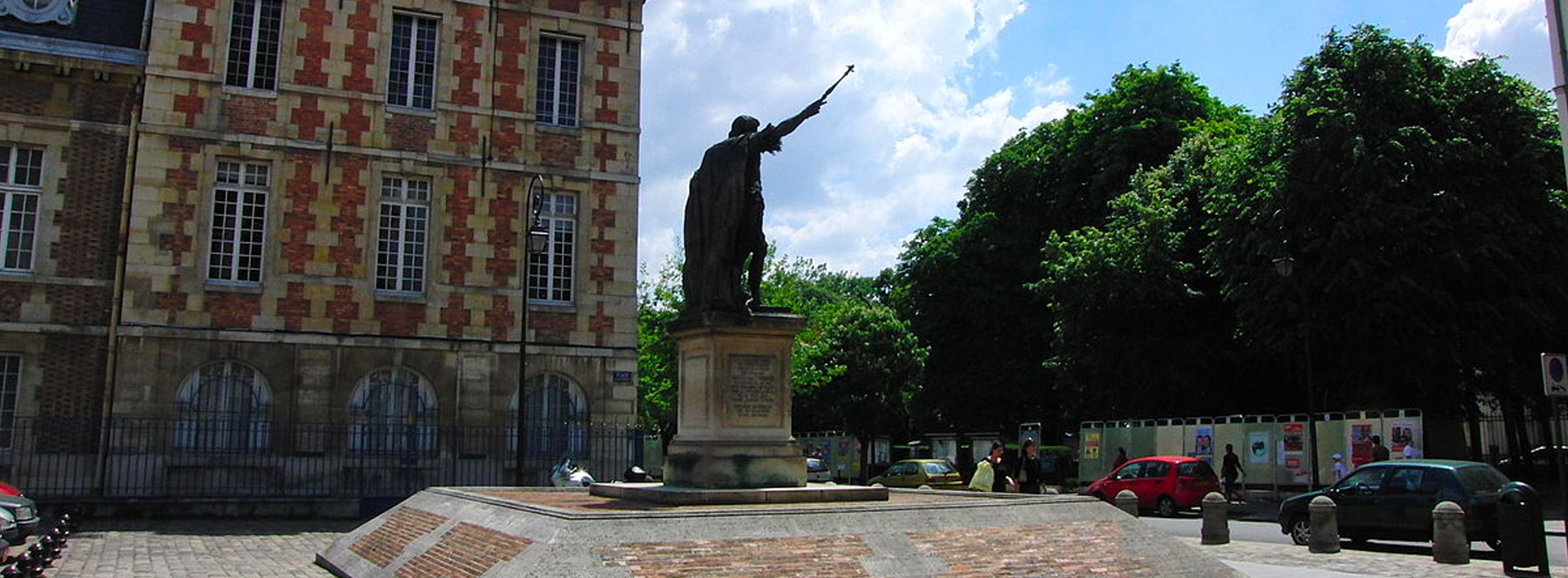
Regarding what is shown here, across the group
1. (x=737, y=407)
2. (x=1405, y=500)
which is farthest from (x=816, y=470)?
(x=737, y=407)

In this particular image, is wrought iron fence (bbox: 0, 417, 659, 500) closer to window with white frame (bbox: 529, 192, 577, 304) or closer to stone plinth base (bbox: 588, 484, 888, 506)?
window with white frame (bbox: 529, 192, 577, 304)

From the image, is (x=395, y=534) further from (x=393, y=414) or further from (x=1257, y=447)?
(x=1257, y=447)

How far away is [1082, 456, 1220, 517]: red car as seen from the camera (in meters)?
28.0

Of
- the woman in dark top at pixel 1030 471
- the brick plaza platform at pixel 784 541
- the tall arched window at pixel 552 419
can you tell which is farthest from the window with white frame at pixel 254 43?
the woman in dark top at pixel 1030 471

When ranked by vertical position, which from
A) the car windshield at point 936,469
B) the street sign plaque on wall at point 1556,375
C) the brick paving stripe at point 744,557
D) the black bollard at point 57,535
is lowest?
the black bollard at point 57,535

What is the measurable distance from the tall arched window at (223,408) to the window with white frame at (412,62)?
627 centimetres

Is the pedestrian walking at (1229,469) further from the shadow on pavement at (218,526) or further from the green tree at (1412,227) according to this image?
the shadow on pavement at (218,526)

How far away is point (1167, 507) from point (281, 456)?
18.9 m

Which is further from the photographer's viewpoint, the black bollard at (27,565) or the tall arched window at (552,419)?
the tall arched window at (552,419)

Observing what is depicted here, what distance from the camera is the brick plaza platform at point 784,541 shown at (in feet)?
31.5

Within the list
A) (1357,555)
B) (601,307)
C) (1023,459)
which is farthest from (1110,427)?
(1357,555)

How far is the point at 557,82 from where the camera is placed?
88.7 ft

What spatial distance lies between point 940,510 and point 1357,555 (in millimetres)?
8672

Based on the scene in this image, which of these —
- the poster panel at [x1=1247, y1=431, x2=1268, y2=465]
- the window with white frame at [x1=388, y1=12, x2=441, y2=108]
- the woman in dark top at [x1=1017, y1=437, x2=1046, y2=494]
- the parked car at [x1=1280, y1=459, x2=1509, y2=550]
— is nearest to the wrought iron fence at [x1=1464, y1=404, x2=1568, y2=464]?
the poster panel at [x1=1247, y1=431, x2=1268, y2=465]
